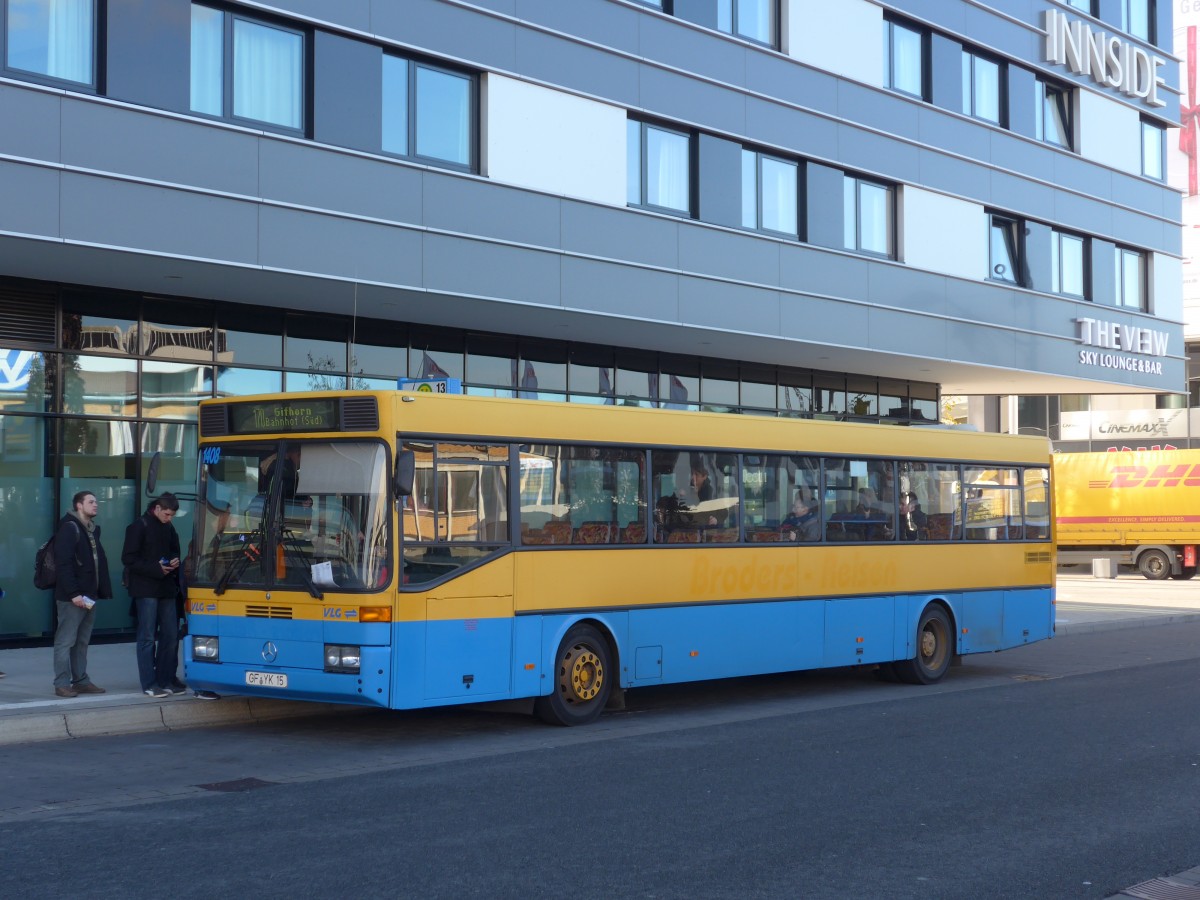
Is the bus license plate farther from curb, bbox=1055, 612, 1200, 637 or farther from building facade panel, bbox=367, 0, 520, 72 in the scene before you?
curb, bbox=1055, 612, 1200, 637

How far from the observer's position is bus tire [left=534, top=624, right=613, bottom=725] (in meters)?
12.3

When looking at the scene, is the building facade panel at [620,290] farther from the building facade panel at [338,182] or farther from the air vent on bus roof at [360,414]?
the air vent on bus roof at [360,414]

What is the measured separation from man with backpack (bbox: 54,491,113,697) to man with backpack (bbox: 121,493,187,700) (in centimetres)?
27

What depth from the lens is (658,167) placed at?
843 inches

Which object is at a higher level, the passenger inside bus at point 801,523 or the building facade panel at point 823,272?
the building facade panel at point 823,272

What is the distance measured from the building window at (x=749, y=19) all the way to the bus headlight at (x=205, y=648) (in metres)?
14.1

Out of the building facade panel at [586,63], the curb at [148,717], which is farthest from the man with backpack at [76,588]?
the building facade panel at [586,63]

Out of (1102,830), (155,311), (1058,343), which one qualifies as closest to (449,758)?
(1102,830)

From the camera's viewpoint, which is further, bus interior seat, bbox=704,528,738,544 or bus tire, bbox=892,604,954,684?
bus tire, bbox=892,604,954,684

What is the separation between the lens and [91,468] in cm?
1722

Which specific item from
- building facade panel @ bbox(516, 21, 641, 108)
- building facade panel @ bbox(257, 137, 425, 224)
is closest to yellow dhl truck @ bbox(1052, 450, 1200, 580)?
building facade panel @ bbox(516, 21, 641, 108)

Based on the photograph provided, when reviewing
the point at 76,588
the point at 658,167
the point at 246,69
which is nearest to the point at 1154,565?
the point at 658,167

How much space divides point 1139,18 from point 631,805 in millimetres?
28367

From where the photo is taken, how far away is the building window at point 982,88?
89.2 feet
